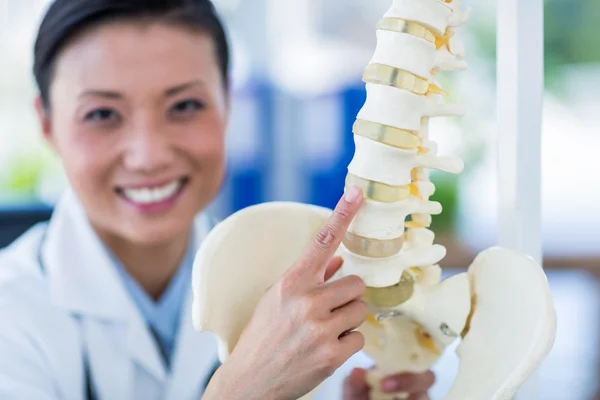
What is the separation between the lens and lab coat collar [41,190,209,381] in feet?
3.07

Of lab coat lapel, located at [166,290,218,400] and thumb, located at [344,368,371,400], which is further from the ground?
thumb, located at [344,368,371,400]

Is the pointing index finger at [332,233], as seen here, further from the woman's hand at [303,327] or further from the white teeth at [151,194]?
the white teeth at [151,194]

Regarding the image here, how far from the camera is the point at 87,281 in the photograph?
971 millimetres

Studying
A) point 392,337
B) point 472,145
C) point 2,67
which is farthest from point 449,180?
point 392,337

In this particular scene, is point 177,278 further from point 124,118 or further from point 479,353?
point 479,353

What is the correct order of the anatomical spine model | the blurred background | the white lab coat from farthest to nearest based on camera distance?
the blurred background
the white lab coat
the anatomical spine model

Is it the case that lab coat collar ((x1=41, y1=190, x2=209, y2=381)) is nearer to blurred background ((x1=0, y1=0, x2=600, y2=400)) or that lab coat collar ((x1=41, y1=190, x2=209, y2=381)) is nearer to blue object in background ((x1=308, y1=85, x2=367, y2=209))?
blurred background ((x1=0, y1=0, x2=600, y2=400))

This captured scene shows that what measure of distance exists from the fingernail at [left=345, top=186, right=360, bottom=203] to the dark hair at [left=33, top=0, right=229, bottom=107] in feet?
1.62

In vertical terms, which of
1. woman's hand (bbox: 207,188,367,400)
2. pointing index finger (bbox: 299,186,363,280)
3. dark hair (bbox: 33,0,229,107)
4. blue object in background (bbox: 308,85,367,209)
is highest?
dark hair (bbox: 33,0,229,107)

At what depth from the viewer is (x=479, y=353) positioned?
1.85ft

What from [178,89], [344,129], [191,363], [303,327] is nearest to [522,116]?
[303,327]

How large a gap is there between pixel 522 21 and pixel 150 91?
48cm

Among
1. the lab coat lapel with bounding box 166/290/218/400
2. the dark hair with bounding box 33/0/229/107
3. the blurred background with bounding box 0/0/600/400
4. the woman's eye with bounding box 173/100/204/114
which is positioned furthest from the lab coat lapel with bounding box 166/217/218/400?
the blurred background with bounding box 0/0/600/400

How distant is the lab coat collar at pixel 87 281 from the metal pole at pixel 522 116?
55cm
